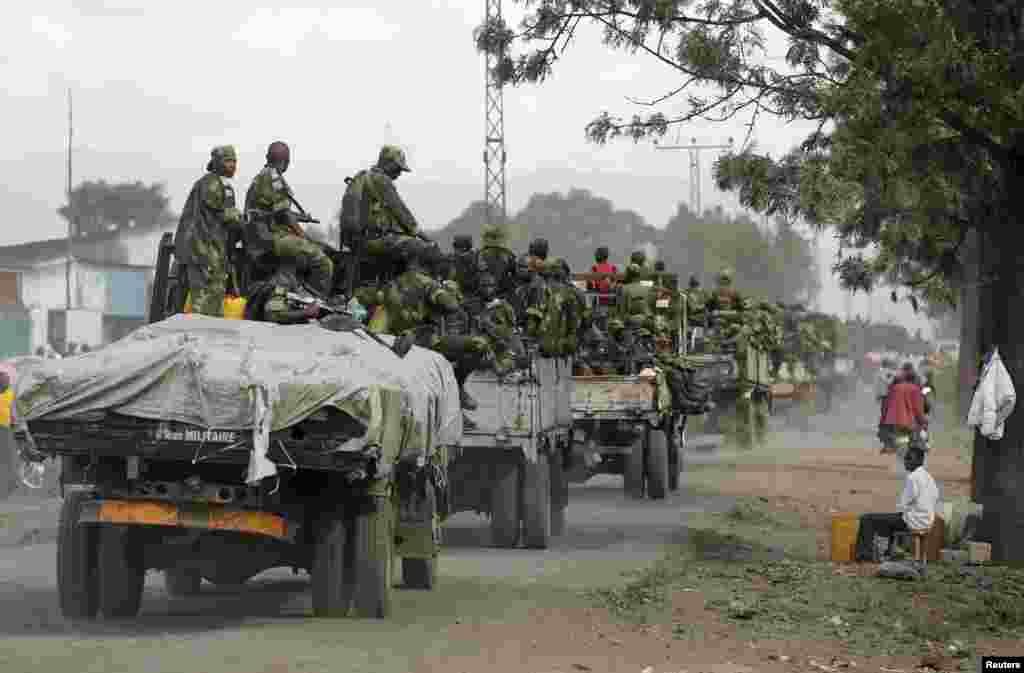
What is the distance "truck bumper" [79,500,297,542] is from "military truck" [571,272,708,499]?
35.9ft

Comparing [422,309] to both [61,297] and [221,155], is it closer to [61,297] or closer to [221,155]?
[221,155]

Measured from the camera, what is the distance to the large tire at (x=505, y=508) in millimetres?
17688

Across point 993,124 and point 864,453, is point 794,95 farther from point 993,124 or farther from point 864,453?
point 864,453

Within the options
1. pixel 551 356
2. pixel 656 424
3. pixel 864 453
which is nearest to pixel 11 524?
pixel 551 356

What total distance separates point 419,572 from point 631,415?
8.47m

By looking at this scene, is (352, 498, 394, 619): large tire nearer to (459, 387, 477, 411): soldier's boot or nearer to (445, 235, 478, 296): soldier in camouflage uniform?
(459, 387, 477, 411): soldier's boot

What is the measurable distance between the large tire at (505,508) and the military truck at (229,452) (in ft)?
16.8

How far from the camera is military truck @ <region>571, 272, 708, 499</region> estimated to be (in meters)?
22.5

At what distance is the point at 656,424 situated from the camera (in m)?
23.3

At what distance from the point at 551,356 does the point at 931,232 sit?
13.3 ft

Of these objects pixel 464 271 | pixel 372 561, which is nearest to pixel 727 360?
pixel 464 271

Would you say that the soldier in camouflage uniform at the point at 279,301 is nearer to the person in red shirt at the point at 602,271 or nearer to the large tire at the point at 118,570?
the large tire at the point at 118,570

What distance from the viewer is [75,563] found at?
38.9 ft
